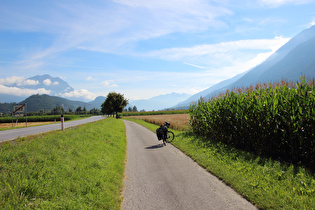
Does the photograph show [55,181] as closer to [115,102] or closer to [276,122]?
[276,122]

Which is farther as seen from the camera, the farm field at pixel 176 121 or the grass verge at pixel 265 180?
the farm field at pixel 176 121

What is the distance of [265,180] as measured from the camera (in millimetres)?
5980

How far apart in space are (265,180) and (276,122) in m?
3.41

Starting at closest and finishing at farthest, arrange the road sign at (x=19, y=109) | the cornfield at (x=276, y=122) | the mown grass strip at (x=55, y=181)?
the mown grass strip at (x=55, y=181) < the cornfield at (x=276, y=122) < the road sign at (x=19, y=109)

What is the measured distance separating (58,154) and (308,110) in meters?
10.4

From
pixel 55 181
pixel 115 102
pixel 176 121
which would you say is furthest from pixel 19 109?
pixel 115 102

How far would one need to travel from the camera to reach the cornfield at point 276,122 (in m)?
7.27

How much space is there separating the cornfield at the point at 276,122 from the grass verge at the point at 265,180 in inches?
42.7

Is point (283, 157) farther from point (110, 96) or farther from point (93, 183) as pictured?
point (110, 96)

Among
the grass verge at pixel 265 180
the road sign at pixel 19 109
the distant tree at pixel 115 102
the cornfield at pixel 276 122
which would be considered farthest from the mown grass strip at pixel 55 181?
the distant tree at pixel 115 102

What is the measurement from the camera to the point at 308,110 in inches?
286

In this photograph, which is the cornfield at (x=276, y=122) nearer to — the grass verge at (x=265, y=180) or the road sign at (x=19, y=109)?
the grass verge at (x=265, y=180)

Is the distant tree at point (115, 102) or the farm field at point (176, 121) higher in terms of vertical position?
the distant tree at point (115, 102)

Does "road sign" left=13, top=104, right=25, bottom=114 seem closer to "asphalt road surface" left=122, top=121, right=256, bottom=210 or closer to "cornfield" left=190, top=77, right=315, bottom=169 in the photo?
"asphalt road surface" left=122, top=121, right=256, bottom=210
